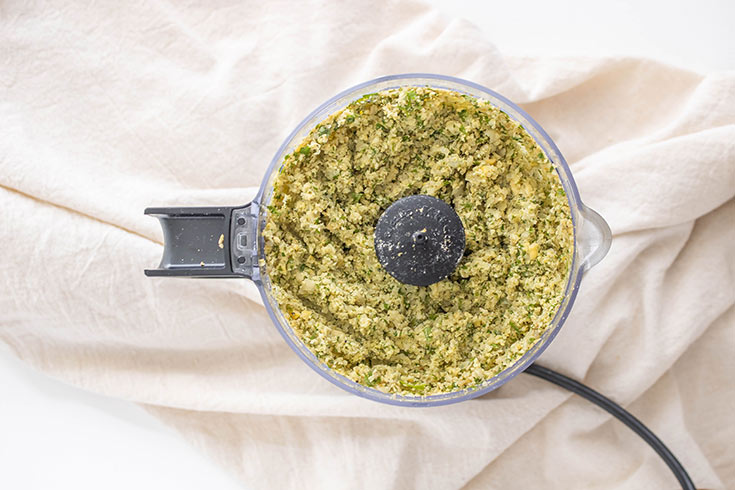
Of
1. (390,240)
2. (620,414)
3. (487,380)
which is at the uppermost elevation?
(390,240)

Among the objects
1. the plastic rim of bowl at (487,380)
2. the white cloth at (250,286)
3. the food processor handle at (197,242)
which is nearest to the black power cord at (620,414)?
the white cloth at (250,286)

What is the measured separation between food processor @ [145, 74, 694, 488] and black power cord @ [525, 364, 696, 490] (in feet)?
0.94

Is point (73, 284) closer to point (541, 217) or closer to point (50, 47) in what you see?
point (50, 47)

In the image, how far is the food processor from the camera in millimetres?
977

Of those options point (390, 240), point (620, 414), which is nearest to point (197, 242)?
point (390, 240)

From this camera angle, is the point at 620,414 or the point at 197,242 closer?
the point at 197,242

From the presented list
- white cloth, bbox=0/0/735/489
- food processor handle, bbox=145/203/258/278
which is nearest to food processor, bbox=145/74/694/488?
food processor handle, bbox=145/203/258/278

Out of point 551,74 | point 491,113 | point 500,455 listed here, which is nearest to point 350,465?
point 500,455

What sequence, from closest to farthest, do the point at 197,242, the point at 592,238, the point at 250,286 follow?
the point at 197,242 → the point at 592,238 → the point at 250,286

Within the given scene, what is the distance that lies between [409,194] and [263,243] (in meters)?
0.26

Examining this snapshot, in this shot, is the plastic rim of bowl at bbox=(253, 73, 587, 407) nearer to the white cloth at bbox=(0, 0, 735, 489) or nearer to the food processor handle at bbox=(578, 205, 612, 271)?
the food processor handle at bbox=(578, 205, 612, 271)

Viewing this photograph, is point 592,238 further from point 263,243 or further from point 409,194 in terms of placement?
point 263,243

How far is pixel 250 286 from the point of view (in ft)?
4.26

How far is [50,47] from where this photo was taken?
137 centimetres
